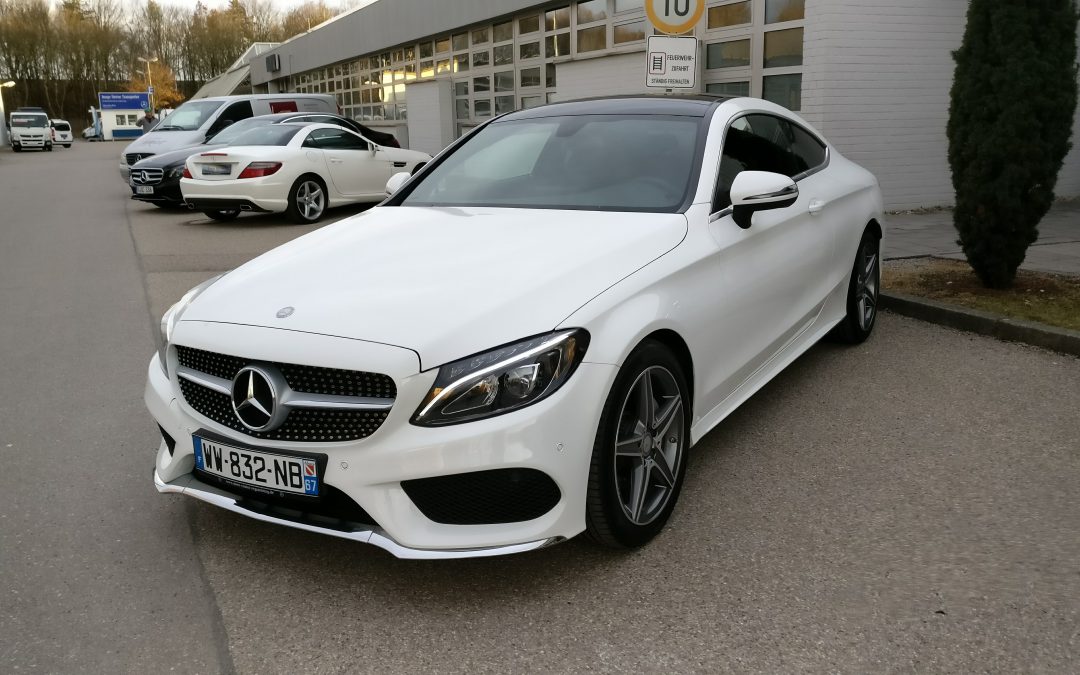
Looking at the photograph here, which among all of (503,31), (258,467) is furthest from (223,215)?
(258,467)

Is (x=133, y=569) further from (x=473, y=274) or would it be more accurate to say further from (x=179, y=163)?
(x=179, y=163)

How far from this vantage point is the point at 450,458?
2592 millimetres

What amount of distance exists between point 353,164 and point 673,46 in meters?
6.63

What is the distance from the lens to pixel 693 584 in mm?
2912

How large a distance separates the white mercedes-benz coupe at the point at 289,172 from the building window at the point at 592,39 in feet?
14.8

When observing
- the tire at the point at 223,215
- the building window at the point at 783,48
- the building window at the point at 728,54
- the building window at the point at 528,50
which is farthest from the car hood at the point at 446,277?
A: the building window at the point at 528,50

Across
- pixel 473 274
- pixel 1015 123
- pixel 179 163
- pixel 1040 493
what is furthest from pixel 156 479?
pixel 179 163

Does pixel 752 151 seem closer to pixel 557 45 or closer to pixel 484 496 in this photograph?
pixel 484 496

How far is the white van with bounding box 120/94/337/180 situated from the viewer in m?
16.0

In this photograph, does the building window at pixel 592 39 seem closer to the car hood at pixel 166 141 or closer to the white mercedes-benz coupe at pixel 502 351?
the car hood at pixel 166 141

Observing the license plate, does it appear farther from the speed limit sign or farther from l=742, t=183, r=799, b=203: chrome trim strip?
the speed limit sign

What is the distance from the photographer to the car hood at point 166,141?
15.9 m

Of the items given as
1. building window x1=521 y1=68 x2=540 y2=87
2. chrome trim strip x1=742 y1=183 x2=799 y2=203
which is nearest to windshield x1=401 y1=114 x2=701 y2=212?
chrome trim strip x1=742 y1=183 x2=799 y2=203

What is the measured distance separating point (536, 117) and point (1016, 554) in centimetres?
286
